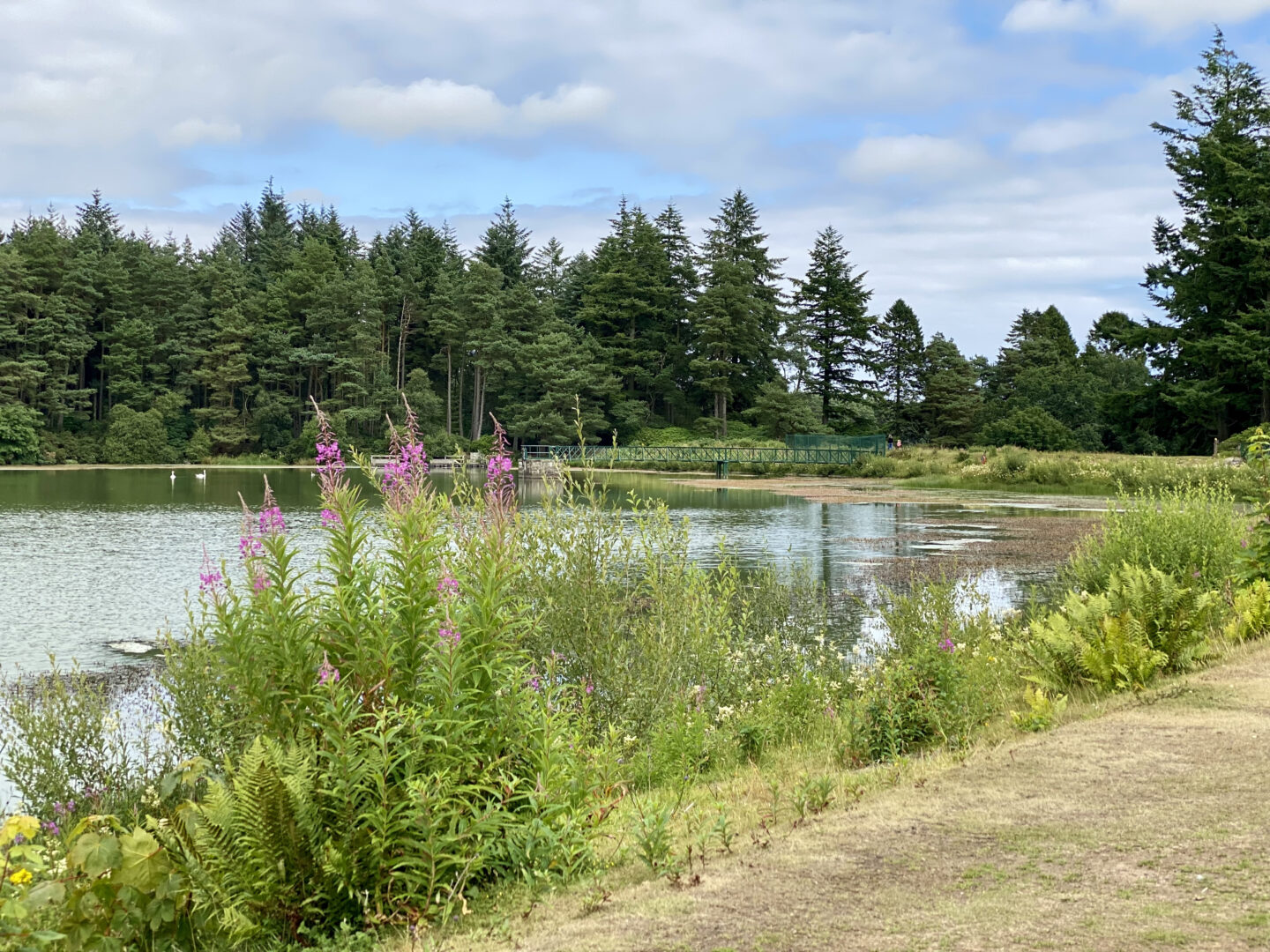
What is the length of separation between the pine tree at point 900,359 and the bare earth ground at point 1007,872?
60.4 metres

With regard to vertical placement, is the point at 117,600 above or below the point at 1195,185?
below

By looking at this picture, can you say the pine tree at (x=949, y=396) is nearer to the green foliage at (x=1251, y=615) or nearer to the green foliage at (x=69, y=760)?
the green foliage at (x=1251, y=615)

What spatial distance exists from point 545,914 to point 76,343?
2579 inches

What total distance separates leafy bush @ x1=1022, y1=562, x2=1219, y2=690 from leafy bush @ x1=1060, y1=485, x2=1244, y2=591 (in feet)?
7.19

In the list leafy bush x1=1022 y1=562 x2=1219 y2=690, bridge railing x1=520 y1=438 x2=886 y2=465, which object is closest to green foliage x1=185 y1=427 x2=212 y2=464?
bridge railing x1=520 y1=438 x2=886 y2=465

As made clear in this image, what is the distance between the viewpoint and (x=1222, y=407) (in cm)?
3950

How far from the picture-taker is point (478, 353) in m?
65.2

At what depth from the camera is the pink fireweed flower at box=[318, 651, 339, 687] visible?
3857mm

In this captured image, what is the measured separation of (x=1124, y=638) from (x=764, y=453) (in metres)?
45.4

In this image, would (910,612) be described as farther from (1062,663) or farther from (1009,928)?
(1009,928)

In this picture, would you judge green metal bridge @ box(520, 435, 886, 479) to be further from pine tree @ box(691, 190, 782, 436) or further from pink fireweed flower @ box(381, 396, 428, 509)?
pink fireweed flower @ box(381, 396, 428, 509)

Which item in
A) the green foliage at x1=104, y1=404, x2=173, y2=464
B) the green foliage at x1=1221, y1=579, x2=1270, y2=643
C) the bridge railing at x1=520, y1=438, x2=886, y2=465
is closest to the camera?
the green foliage at x1=1221, y1=579, x2=1270, y2=643

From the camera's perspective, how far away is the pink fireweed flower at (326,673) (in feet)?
12.7

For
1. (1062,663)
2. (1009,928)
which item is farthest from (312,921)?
(1062,663)
